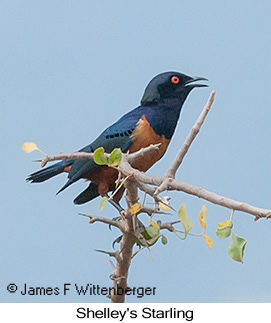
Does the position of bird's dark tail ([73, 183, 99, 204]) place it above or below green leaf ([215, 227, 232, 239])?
above

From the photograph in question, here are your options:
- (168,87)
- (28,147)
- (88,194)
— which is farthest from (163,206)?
(168,87)

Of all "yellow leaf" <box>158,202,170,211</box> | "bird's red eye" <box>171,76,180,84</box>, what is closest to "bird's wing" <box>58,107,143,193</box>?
"bird's red eye" <box>171,76,180,84</box>

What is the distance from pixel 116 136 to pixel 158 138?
1.11ft

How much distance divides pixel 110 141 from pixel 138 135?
22cm

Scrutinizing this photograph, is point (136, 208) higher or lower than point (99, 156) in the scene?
lower

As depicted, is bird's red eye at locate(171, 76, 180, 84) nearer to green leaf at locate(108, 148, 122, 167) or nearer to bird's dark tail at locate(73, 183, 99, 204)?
bird's dark tail at locate(73, 183, 99, 204)

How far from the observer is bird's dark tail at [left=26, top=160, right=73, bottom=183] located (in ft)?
15.8

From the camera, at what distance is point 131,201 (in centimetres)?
345

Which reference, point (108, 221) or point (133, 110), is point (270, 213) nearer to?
point (108, 221)

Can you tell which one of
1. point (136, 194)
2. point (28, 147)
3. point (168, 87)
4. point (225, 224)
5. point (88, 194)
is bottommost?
point (225, 224)

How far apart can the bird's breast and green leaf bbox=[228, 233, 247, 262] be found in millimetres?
1947

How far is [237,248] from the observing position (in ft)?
8.92

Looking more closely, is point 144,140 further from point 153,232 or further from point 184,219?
point 184,219

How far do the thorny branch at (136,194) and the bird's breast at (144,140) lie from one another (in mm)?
980
